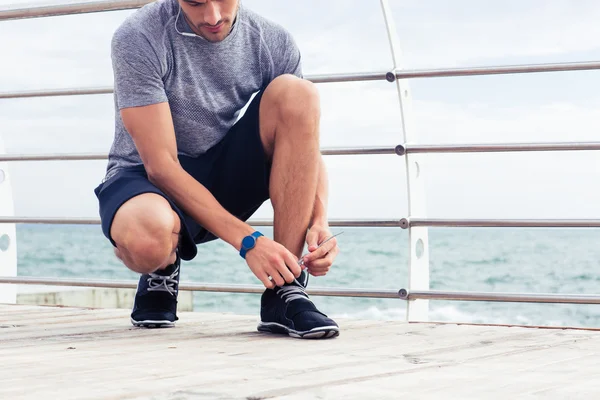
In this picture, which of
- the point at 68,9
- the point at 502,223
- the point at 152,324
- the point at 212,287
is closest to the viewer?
the point at 152,324

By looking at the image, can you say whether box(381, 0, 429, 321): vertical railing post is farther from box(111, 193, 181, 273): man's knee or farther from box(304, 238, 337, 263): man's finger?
box(111, 193, 181, 273): man's knee

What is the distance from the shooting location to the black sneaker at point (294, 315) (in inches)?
68.3

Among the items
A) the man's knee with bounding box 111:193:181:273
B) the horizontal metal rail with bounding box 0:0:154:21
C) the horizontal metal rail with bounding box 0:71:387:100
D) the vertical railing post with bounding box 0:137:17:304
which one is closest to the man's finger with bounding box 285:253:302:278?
the man's knee with bounding box 111:193:181:273

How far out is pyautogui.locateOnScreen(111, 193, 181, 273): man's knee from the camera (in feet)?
5.87

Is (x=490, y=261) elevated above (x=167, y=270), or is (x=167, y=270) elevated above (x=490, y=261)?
(x=167, y=270)

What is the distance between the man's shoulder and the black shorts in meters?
0.26

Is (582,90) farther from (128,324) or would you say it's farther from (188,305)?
(128,324)

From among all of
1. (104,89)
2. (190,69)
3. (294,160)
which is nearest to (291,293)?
(294,160)

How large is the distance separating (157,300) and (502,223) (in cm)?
84

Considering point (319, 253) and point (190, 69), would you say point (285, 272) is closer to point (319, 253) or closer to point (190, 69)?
point (319, 253)

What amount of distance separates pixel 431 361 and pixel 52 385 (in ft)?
1.92

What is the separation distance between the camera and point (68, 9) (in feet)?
8.05

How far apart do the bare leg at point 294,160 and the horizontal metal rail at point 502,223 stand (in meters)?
0.42

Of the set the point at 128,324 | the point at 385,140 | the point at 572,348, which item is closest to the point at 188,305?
the point at 128,324
